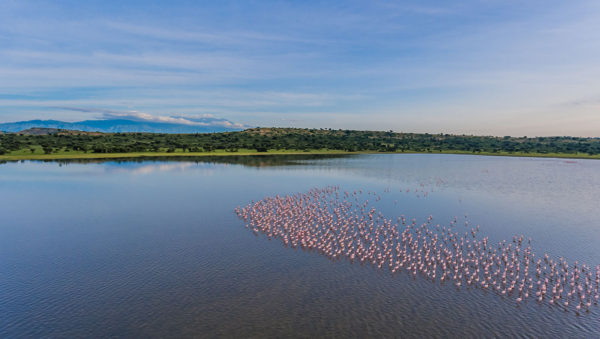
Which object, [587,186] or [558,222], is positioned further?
[587,186]

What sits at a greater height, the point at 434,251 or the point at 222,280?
the point at 434,251

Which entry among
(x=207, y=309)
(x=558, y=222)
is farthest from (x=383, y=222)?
(x=207, y=309)

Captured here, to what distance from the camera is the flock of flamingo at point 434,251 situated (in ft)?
79.7

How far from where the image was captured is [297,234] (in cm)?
3688

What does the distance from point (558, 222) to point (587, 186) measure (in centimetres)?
4420

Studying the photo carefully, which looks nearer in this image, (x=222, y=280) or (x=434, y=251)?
(x=222, y=280)

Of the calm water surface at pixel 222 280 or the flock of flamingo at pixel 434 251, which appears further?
the flock of flamingo at pixel 434 251

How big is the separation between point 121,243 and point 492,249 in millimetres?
38224

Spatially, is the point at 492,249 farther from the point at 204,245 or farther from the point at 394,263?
the point at 204,245

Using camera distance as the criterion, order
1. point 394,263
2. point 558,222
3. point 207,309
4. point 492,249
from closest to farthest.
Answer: point 207,309 < point 394,263 < point 492,249 < point 558,222

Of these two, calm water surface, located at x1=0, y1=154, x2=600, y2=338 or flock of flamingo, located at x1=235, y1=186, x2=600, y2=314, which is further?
flock of flamingo, located at x1=235, y1=186, x2=600, y2=314

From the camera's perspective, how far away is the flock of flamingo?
79.7 feet

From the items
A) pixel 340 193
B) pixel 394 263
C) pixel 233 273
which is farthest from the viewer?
pixel 340 193

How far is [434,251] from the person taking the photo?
105ft
